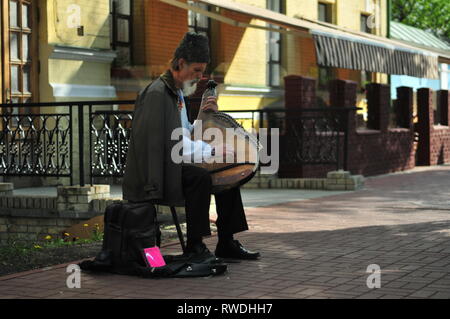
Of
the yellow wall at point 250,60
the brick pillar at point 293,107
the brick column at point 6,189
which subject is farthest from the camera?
the yellow wall at point 250,60

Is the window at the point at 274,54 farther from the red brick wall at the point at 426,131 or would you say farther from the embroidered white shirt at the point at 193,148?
the embroidered white shirt at the point at 193,148

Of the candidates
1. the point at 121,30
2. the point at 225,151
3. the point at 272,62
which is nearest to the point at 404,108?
the point at 272,62

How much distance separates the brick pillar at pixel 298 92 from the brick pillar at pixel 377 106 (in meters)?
3.69

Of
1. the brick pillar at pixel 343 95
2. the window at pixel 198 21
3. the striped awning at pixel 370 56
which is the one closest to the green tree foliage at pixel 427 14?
the striped awning at pixel 370 56

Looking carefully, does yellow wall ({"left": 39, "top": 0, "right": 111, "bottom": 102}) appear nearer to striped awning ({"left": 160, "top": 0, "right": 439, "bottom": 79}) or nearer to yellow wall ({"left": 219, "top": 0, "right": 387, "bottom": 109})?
striped awning ({"left": 160, "top": 0, "right": 439, "bottom": 79})

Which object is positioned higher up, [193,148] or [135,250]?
[193,148]

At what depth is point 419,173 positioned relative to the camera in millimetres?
19281

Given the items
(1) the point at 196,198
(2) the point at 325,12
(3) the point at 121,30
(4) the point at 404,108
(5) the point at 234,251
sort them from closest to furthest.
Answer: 1. (1) the point at 196,198
2. (5) the point at 234,251
3. (3) the point at 121,30
4. (4) the point at 404,108
5. (2) the point at 325,12

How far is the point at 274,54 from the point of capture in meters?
21.2

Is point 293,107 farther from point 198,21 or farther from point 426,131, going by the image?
point 426,131

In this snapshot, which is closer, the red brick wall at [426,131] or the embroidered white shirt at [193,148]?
the embroidered white shirt at [193,148]

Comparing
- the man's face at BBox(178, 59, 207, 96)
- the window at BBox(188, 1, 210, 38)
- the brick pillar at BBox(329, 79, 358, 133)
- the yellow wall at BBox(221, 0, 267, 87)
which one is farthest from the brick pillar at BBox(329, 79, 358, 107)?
the man's face at BBox(178, 59, 207, 96)

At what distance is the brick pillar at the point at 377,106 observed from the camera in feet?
62.7

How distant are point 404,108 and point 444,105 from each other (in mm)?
3628
